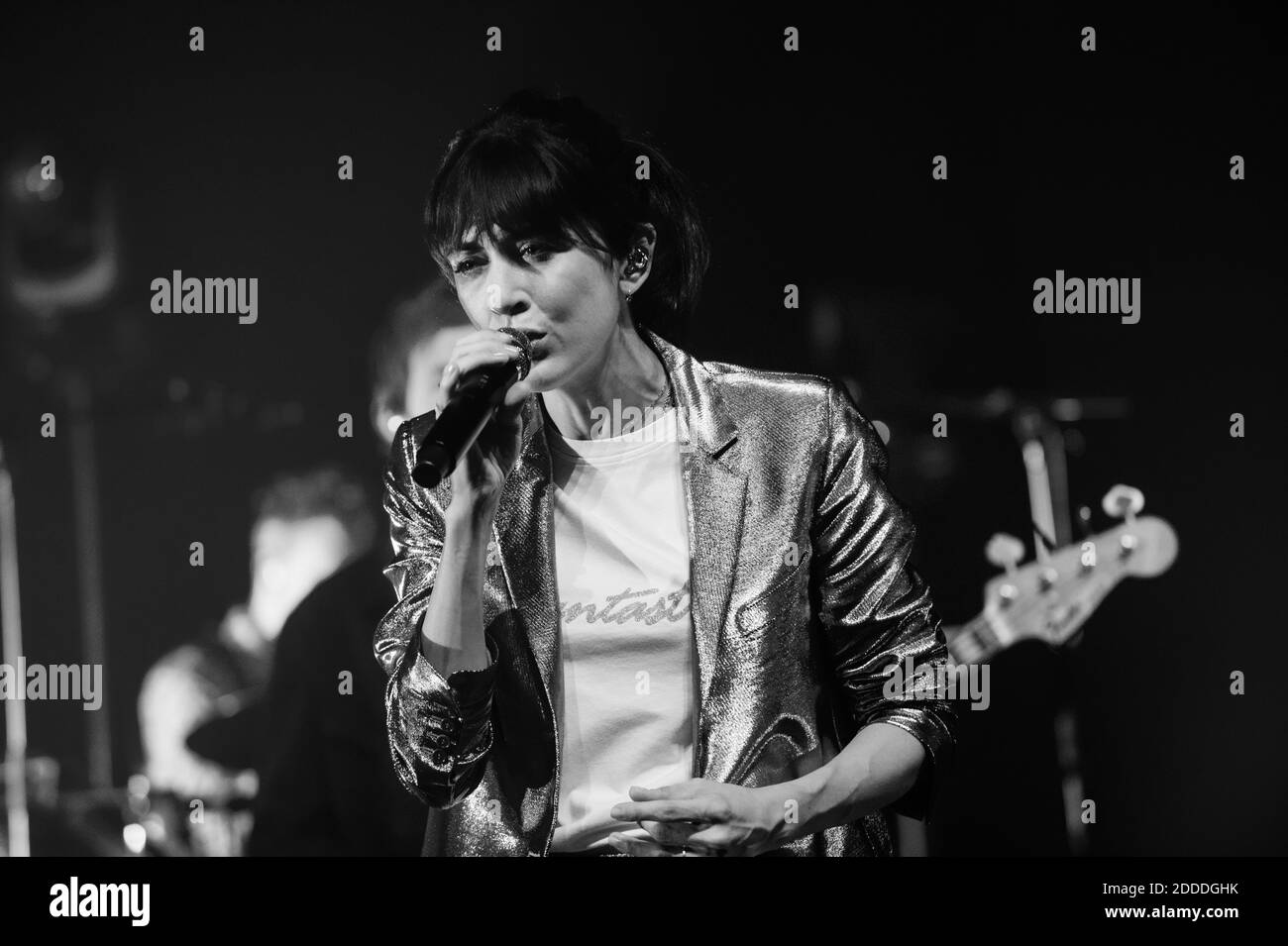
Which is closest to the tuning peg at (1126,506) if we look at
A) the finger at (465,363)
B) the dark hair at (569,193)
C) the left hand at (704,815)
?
the dark hair at (569,193)

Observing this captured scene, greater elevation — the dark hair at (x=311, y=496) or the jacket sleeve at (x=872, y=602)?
the dark hair at (x=311, y=496)

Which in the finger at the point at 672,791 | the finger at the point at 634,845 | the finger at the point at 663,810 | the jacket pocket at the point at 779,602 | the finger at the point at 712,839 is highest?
the jacket pocket at the point at 779,602

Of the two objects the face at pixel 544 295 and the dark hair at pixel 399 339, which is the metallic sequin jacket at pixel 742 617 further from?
the dark hair at pixel 399 339

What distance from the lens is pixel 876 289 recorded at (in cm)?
201

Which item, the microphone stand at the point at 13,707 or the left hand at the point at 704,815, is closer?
the left hand at the point at 704,815

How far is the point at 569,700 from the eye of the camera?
5.34ft

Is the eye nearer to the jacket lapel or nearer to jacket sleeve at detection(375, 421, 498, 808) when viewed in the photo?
the jacket lapel

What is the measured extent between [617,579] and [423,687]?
0.94 feet

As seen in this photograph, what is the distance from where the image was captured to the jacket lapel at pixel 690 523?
163 cm

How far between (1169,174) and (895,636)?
937 mm

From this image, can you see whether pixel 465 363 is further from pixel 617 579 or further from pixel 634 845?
pixel 634 845

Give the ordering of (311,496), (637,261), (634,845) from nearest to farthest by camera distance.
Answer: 1. (634,845)
2. (637,261)
3. (311,496)

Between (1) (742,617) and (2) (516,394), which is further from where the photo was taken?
(1) (742,617)

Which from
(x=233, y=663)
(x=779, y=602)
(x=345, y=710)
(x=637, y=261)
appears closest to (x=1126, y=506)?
(x=779, y=602)
